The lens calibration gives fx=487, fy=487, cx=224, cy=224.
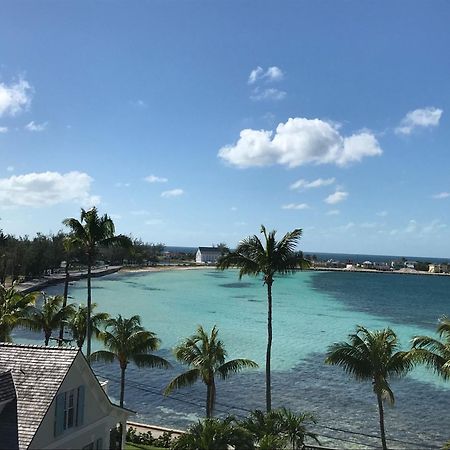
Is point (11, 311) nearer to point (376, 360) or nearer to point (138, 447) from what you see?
point (138, 447)

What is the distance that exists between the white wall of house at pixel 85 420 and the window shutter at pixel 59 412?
0.43ft

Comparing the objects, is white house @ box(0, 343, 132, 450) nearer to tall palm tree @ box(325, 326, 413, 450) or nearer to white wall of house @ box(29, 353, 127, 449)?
white wall of house @ box(29, 353, 127, 449)

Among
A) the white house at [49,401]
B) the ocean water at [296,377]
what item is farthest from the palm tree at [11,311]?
A: the white house at [49,401]

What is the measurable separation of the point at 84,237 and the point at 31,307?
7.36 m

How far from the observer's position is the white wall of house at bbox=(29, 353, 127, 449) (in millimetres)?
14680

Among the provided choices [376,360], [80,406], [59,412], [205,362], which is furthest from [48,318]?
[376,360]

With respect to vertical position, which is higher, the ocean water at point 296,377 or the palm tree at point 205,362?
the palm tree at point 205,362

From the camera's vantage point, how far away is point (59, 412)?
1541 centimetres

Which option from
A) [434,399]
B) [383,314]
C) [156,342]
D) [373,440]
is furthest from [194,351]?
[383,314]

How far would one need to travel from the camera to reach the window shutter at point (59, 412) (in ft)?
49.9

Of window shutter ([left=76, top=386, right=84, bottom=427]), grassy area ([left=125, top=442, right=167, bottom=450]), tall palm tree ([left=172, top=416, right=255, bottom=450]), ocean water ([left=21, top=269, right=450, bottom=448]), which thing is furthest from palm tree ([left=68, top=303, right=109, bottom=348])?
tall palm tree ([left=172, top=416, right=255, bottom=450])

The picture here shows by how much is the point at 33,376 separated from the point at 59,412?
141cm

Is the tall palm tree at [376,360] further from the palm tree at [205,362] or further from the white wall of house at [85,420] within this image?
the white wall of house at [85,420]

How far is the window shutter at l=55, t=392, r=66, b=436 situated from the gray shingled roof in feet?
1.71
